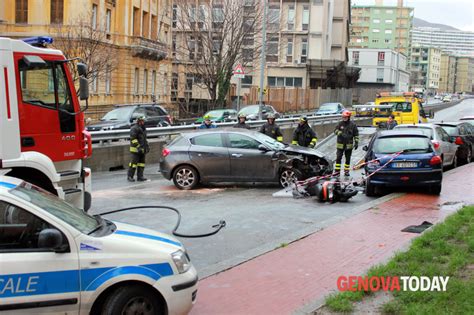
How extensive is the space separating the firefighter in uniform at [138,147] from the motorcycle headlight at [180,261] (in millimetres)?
10253

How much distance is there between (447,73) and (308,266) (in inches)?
7686

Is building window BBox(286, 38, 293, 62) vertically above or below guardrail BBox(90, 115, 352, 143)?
above

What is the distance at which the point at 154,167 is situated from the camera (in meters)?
19.2

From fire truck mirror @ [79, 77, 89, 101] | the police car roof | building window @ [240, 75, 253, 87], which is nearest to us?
the police car roof

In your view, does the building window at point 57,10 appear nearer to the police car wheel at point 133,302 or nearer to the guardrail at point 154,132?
the guardrail at point 154,132

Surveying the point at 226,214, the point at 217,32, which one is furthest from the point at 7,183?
the point at 217,32

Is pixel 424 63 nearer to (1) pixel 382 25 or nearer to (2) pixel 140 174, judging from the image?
(1) pixel 382 25

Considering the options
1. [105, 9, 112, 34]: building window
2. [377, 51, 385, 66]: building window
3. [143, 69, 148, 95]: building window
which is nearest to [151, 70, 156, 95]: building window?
[143, 69, 148, 95]: building window

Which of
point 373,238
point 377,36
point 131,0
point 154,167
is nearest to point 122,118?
point 154,167

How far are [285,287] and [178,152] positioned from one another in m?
8.26

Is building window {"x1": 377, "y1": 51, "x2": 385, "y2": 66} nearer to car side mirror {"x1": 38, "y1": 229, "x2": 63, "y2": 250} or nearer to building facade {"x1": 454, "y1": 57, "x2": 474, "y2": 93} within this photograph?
car side mirror {"x1": 38, "y1": 229, "x2": 63, "y2": 250}

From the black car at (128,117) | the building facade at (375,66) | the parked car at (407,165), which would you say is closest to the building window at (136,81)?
the black car at (128,117)

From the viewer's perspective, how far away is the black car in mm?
22172

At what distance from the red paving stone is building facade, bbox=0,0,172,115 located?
27710mm
